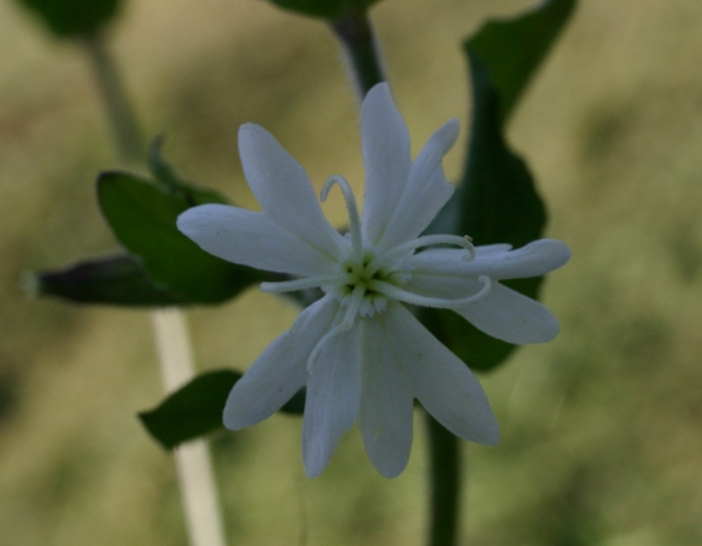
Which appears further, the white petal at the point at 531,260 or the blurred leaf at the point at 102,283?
the blurred leaf at the point at 102,283

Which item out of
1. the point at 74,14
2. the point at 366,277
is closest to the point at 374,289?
the point at 366,277

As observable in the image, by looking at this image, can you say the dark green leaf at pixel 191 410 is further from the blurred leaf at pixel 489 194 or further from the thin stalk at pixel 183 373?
the thin stalk at pixel 183 373

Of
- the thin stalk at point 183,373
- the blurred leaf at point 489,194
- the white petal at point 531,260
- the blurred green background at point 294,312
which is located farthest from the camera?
the blurred green background at point 294,312

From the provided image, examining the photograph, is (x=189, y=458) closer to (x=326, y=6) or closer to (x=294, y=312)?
(x=294, y=312)

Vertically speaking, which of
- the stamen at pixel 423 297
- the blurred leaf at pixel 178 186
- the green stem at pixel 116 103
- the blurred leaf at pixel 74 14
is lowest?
the stamen at pixel 423 297

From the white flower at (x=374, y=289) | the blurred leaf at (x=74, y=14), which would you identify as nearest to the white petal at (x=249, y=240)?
the white flower at (x=374, y=289)

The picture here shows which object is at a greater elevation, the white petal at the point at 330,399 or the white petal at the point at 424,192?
the white petal at the point at 424,192
